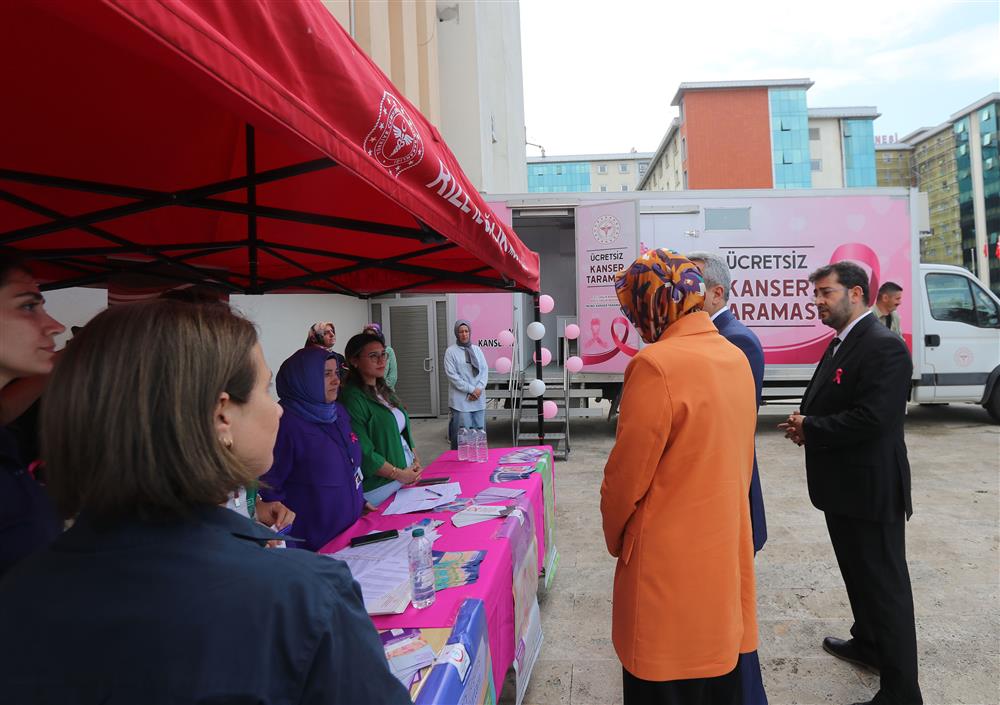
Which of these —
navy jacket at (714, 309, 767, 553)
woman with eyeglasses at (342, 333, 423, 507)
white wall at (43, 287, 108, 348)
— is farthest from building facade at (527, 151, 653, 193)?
navy jacket at (714, 309, 767, 553)

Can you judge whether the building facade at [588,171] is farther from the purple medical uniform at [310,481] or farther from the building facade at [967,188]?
the purple medical uniform at [310,481]

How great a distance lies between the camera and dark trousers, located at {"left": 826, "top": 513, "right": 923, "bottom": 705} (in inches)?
81.1

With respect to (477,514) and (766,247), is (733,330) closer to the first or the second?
(477,514)

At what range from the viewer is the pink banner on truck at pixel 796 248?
7.20 m

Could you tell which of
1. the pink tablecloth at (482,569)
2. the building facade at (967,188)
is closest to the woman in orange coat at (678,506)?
the pink tablecloth at (482,569)

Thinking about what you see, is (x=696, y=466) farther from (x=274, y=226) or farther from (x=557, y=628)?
(x=274, y=226)

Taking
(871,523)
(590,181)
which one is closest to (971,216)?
(590,181)

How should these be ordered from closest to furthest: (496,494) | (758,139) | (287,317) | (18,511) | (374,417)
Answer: (18,511)
(496,494)
(374,417)
(287,317)
(758,139)

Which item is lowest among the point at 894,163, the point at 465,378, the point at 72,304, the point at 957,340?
the point at 465,378

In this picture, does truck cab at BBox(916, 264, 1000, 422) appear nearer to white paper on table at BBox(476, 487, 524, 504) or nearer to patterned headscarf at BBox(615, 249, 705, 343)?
white paper on table at BBox(476, 487, 524, 504)

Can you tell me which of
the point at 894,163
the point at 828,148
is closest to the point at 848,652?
the point at 828,148

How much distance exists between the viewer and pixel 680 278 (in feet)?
5.27

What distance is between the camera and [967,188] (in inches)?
1662

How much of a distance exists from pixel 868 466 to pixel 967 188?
54.7 m
